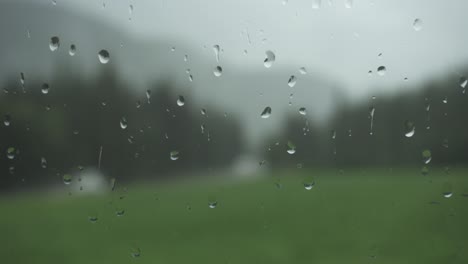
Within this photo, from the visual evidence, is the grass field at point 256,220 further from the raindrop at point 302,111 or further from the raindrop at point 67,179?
the raindrop at point 302,111

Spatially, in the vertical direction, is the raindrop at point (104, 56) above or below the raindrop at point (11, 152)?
above

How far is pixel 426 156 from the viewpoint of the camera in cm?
103

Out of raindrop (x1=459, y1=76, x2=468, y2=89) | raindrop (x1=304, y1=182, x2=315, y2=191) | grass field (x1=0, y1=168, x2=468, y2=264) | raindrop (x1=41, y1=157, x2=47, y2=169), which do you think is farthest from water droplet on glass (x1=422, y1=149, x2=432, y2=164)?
raindrop (x1=41, y1=157, x2=47, y2=169)

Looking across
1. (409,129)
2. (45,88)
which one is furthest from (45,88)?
(409,129)

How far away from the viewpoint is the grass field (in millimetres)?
1021

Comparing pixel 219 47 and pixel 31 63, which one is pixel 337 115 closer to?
pixel 219 47

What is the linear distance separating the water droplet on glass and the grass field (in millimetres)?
33

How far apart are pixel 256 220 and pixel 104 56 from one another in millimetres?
584

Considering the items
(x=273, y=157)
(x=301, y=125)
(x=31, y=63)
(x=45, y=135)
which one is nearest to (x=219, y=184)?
(x=273, y=157)

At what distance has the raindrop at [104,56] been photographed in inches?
41.2

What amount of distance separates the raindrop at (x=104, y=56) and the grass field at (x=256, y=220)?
34 cm

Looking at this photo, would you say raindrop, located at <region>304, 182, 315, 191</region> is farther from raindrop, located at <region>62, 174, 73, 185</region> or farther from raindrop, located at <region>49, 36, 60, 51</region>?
raindrop, located at <region>49, 36, 60, 51</region>

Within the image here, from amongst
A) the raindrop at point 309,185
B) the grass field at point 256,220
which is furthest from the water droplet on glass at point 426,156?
the raindrop at point 309,185

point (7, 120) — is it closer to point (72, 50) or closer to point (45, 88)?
point (45, 88)
